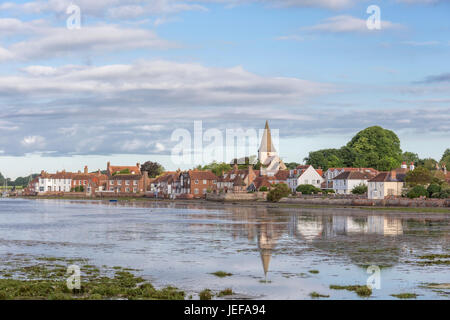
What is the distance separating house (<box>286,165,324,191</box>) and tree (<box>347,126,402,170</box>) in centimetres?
1527

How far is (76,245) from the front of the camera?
40.5 m

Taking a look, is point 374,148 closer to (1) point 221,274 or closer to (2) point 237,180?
(2) point 237,180

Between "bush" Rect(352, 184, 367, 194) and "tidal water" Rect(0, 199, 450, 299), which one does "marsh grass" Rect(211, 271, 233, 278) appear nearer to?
"tidal water" Rect(0, 199, 450, 299)

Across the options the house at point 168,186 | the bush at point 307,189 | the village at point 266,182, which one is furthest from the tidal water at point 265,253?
the house at point 168,186

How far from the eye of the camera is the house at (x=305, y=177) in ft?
447

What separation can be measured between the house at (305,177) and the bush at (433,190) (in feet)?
166

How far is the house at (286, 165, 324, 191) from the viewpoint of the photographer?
13612 centimetres

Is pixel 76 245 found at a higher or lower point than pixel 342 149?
lower

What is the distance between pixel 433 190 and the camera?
281 ft

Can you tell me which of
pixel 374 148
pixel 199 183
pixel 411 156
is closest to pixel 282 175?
pixel 374 148

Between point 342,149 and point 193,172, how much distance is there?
142 ft

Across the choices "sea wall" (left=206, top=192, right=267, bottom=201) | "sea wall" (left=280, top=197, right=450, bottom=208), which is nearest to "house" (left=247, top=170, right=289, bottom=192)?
"sea wall" (left=206, top=192, right=267, bottom=201)
